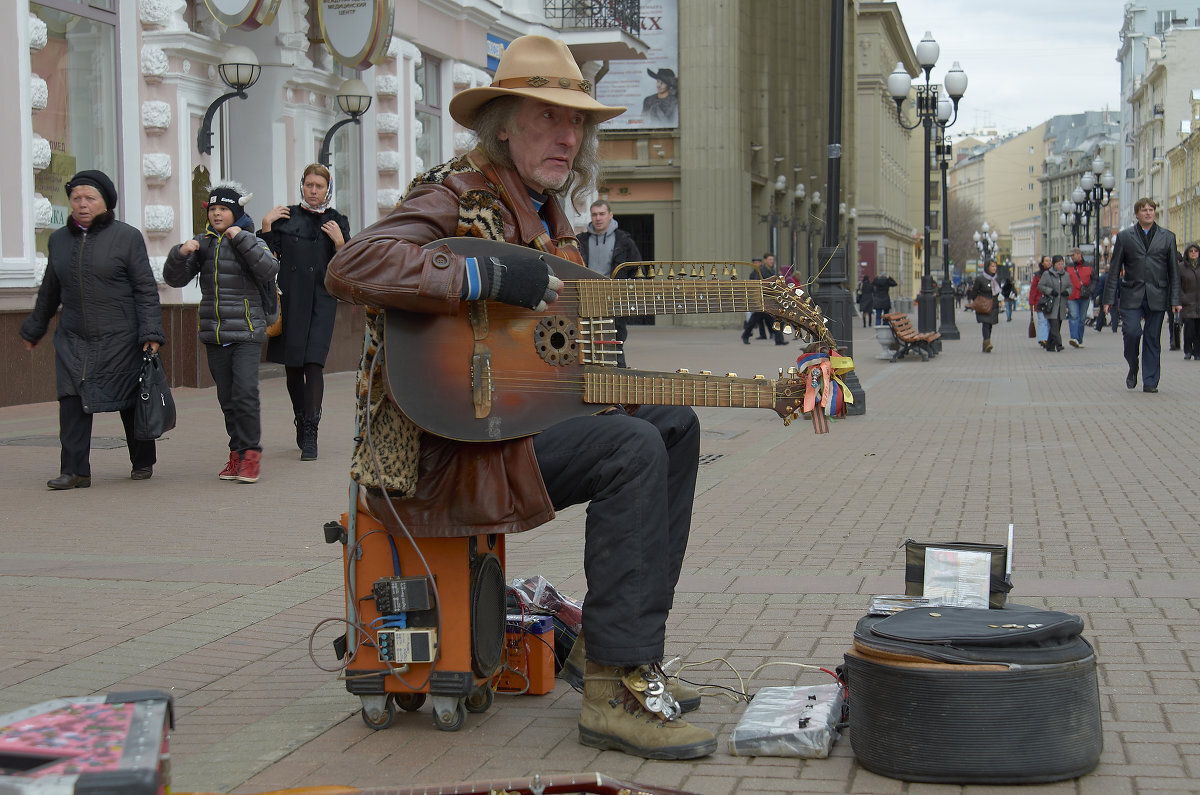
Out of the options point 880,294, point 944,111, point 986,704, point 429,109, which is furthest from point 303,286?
point 880,294

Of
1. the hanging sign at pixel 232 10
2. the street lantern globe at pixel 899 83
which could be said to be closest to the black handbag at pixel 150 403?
the hanging sign at pixel 232 10

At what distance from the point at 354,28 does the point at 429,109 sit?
503cm

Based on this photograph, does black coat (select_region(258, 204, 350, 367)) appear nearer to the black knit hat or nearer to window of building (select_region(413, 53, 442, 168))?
the black knit hat

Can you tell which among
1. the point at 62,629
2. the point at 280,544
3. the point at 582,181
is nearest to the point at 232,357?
the point at 280,544

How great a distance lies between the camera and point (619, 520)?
369 cm

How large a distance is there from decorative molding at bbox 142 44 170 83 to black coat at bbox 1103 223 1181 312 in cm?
1067

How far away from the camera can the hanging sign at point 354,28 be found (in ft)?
57.6

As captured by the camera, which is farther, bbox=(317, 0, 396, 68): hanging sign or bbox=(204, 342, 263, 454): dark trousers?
bbox=(317, 0, 396, 68): hanging sign

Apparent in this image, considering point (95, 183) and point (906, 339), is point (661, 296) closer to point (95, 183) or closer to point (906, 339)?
point (95, 183)

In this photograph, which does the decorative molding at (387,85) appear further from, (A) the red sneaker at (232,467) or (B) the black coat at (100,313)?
(A) the red sneaker at (232,467)

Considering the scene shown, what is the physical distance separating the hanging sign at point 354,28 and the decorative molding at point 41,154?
4677mm

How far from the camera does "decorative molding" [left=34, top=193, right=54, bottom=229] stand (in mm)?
13711

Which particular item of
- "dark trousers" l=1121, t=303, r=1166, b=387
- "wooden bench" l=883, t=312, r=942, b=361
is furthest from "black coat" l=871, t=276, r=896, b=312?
"dark trousers" l=1121, t=303, r=1166, b=387

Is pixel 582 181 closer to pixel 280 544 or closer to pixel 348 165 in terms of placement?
pixel 280 544
